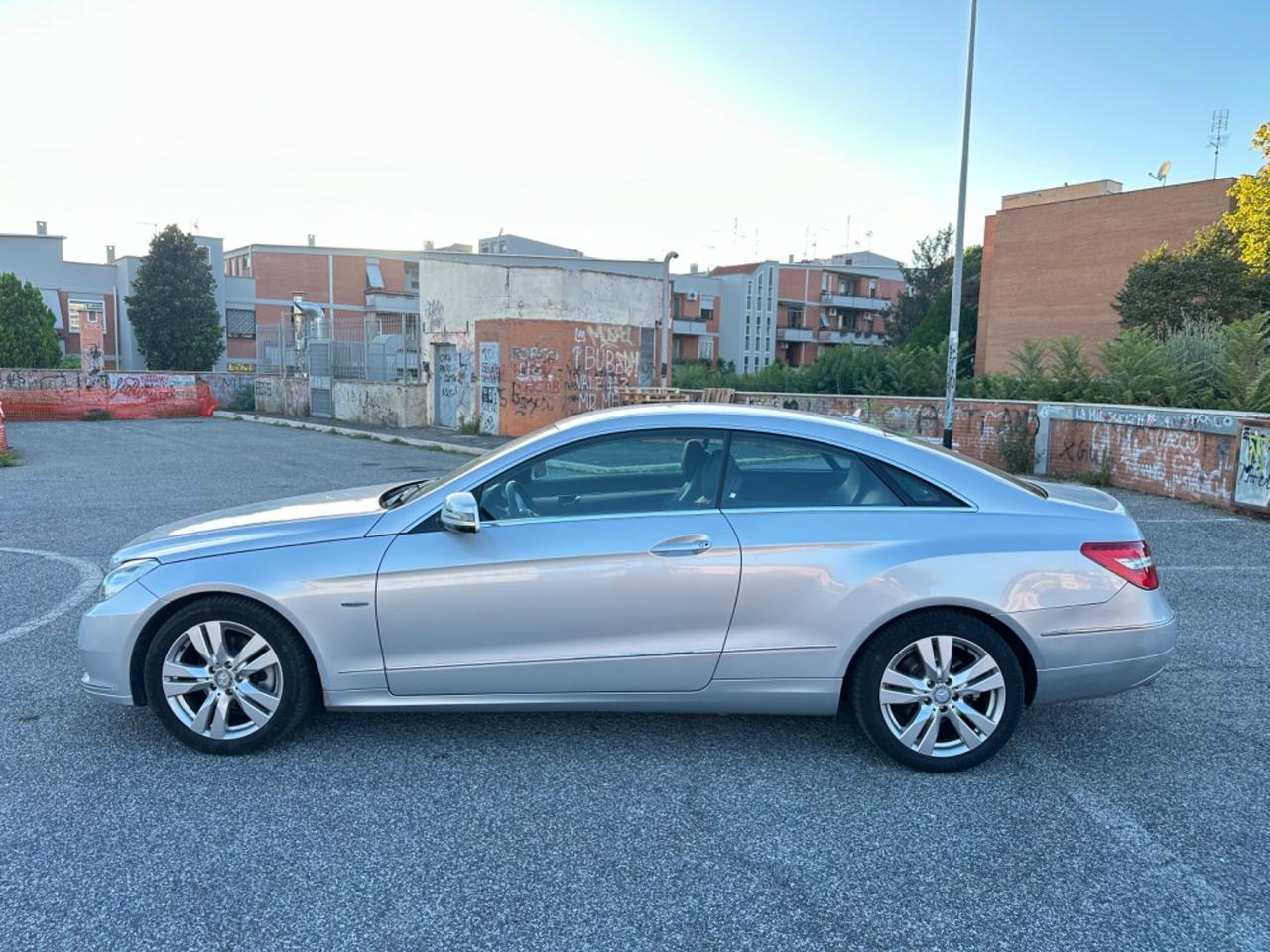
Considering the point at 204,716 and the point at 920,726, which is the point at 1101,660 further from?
the point at 204,716

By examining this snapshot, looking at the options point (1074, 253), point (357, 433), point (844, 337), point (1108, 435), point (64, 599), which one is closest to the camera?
point (64, 599)

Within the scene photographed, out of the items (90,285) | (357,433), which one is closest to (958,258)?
(357,433)

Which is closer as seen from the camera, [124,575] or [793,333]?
[124,575]

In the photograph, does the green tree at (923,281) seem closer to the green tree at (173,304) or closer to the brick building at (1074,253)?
the brick building at (1074,253)

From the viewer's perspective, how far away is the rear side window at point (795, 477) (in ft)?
13.0

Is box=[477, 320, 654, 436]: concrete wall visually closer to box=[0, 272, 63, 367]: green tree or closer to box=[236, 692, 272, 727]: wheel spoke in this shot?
box=[236, 692, 272, 727]: wheel spoke

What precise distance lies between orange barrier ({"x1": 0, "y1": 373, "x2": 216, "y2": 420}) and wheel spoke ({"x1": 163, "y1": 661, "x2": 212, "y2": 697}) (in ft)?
94.6

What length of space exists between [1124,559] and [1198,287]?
32.1 meters

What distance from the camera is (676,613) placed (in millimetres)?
3805

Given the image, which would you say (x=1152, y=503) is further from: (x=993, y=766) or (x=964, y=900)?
(x=964, y=900)

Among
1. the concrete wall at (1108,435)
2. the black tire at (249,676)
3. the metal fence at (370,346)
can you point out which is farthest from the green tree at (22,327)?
the black tire at (249,676)

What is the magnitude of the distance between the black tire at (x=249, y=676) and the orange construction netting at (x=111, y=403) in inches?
1134

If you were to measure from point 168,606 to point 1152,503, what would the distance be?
482 inches

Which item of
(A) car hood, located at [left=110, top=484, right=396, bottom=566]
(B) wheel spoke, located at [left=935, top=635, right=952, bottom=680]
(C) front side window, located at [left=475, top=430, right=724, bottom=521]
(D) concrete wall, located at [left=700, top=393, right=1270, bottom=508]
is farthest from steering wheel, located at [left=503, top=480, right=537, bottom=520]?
(D) concrete wall, located at [left=700, top=393, right=1270, bottom=508]
